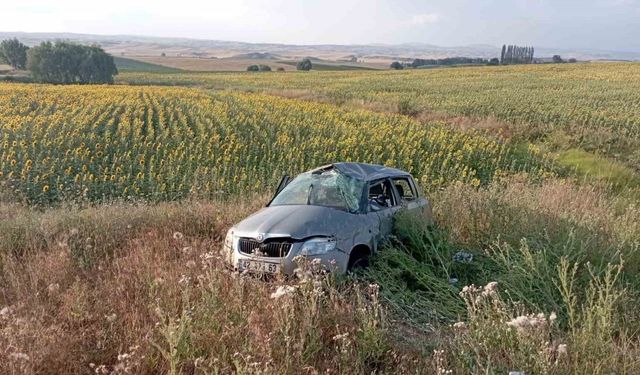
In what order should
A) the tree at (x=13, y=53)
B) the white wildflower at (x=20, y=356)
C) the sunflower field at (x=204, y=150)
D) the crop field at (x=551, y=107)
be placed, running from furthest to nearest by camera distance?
the tree at (x=13, y=53) < the crop field at (x=551, y=107) < the sunflower field at (x=204, y=150) < the white wildflower at (x=20, y=356)

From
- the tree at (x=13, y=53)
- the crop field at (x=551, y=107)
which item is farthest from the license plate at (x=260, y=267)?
the tree at (x=13, y=53)

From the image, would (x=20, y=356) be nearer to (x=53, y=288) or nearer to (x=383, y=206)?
(x=53, y=288)

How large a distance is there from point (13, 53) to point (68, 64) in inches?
951

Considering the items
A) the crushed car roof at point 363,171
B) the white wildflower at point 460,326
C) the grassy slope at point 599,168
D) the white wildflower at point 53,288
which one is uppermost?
the crushed car roof at point 363,171

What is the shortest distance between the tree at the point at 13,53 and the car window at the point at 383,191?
85.5 meters

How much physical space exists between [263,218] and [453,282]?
7.52 feet

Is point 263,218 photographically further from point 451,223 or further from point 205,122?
point 205,122

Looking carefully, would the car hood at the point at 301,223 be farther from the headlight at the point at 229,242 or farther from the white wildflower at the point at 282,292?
the white wildflower at the point at 282,292

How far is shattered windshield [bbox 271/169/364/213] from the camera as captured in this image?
673 centimetres

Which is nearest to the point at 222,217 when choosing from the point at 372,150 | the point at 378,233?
the point at 378,233

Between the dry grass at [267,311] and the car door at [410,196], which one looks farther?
the car door at [410,196]

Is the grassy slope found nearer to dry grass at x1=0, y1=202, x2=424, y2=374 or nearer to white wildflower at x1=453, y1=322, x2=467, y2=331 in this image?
white wildflower at x1=453, y1=322, x2=467, y2=331

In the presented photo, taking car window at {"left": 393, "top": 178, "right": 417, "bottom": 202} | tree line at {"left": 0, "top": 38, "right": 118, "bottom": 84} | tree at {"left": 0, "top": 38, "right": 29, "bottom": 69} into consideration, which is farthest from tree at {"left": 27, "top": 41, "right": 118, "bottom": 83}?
car window at {"left": 393, "top": 178, "right": 417, "bottom": 202}

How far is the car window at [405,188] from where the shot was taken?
314 inches
